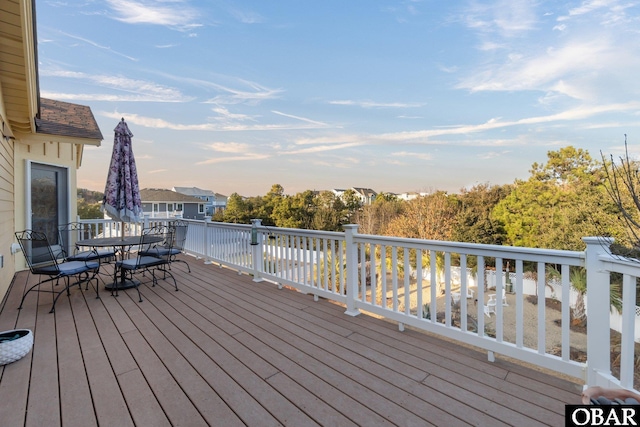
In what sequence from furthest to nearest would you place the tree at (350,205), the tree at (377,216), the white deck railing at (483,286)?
the tree at (350,205) → the tree at (377,216) → the white deck railing at (483,286)

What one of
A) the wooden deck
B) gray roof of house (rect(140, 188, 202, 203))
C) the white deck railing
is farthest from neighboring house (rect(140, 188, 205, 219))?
the wooden deck

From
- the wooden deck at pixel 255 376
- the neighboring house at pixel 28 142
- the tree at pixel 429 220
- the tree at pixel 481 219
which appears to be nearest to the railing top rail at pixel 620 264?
the wooden deck at pixel 255 376

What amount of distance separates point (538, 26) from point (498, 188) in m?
15.8

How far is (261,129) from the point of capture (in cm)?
1381

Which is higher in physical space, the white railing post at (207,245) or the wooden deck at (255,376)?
the white railing post at (207,245)

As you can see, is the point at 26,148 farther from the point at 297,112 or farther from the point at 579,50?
the point at 579,50

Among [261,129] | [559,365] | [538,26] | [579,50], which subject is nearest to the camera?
[559,365]

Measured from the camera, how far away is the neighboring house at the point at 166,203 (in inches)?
1145

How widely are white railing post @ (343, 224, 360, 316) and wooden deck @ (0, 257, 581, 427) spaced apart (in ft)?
0.63

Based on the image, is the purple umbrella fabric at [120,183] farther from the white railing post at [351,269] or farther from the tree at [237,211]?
the tree at [237,211]

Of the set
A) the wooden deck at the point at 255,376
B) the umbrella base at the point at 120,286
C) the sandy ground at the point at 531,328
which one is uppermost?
the umbrella base at the point at 120,286

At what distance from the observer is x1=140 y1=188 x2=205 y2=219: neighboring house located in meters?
29.1

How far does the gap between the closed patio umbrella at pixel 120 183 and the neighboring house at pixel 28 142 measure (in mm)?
1165

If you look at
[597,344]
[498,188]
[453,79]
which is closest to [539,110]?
[453,79]
